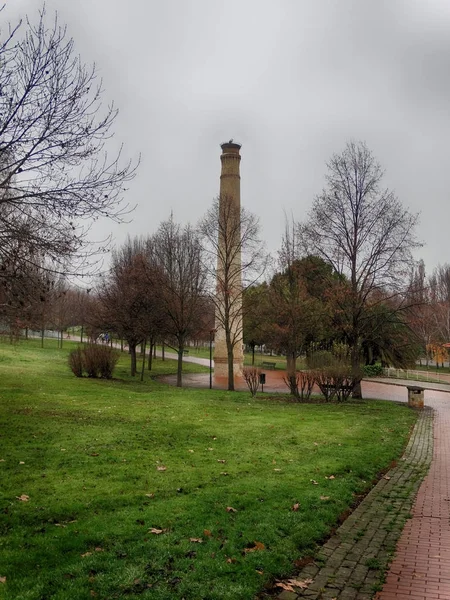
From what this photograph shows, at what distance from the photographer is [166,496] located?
6711 mm

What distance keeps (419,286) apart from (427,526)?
58.5 ft

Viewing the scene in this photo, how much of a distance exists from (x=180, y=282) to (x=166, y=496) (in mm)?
21296

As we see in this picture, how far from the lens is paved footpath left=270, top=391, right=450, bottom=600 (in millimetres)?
4605

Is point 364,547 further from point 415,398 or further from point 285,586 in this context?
point 415,398

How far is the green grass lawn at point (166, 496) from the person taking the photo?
451 centimetres

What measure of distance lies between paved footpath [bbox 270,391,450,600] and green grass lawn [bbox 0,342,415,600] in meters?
0.31

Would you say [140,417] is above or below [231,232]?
below

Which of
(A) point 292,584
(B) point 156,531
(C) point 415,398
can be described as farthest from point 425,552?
(C) point 415,398

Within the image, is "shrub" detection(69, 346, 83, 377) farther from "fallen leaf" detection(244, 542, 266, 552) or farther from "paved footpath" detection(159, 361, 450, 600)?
"fallen leaf" detection(244, 542, 266, 552)

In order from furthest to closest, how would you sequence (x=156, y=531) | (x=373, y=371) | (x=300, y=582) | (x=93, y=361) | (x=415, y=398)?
(x=373, y=371) < (x=93, y=361) < (x=415, y=398) < (x=156, y=531) < (x=300, y=582)

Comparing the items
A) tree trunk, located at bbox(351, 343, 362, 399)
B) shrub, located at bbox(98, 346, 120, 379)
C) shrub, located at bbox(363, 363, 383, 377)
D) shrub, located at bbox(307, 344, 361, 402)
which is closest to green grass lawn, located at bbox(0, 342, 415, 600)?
shrub, located at bbox(307, 344, 361, 402)

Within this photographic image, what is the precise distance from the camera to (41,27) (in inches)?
328

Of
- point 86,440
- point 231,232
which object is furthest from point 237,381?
point 86,440

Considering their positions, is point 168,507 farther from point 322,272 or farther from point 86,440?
point 322,272
